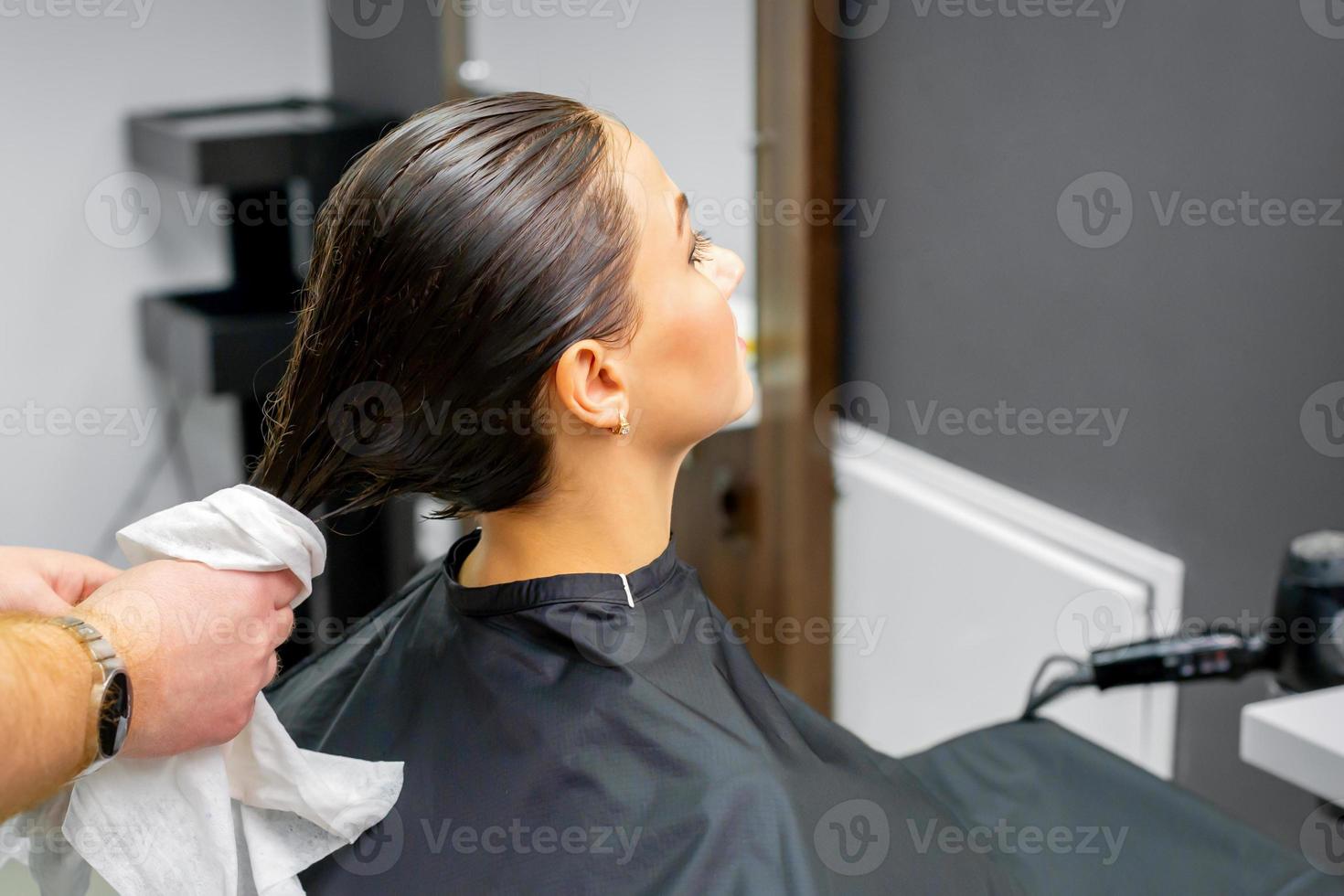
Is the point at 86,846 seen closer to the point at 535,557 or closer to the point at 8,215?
the point at 535,557

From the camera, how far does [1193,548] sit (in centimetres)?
200

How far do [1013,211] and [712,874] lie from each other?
4.71 ft

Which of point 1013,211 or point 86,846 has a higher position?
point 1013,211

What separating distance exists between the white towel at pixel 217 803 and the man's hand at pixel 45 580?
84mm

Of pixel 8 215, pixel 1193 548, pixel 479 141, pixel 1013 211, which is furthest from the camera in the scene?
pixel 8 215

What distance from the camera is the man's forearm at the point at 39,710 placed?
34.0 inches

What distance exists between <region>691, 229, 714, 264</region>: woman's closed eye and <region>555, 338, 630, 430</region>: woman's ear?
145 millimetres

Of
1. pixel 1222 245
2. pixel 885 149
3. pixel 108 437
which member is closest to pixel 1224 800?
pixel 1222 245
